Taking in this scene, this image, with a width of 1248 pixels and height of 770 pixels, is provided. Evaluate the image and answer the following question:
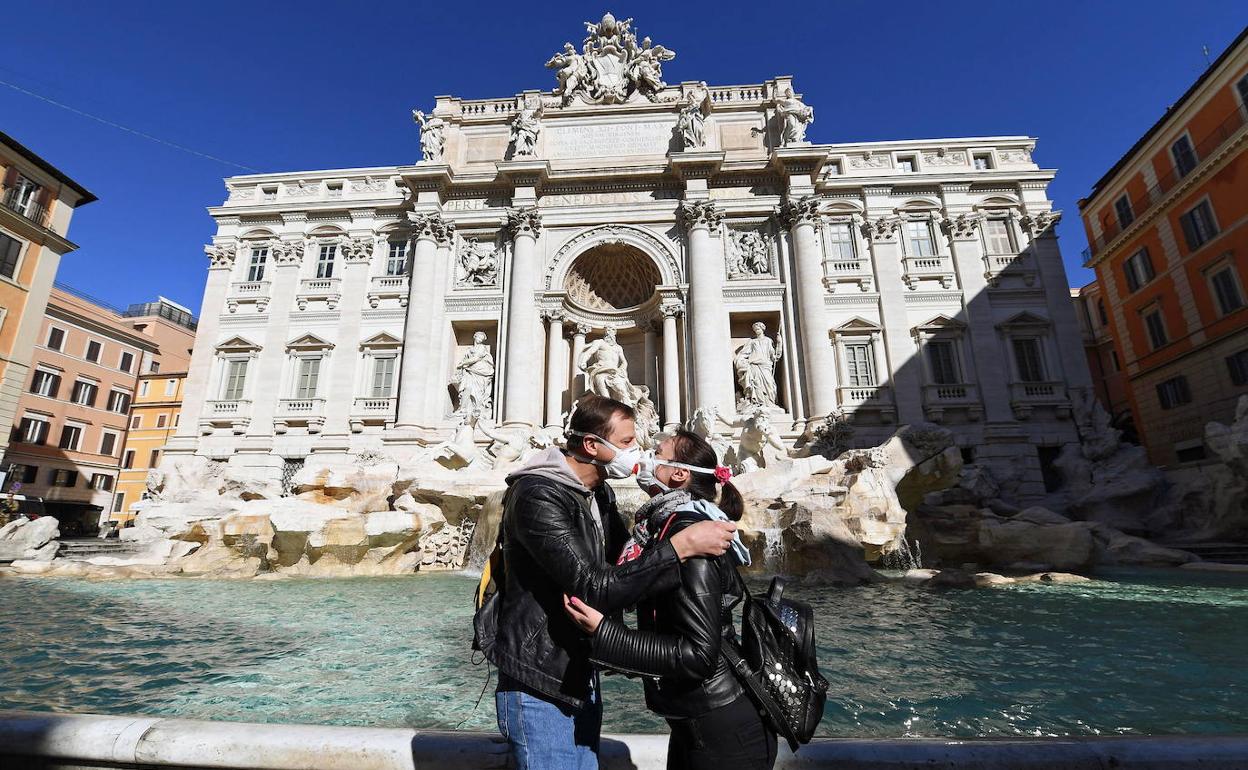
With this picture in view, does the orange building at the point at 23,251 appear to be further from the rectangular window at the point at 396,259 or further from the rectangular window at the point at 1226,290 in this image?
the rectangular window at the point at 1226,290

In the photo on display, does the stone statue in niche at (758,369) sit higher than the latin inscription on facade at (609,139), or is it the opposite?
the latin inscription on facade at (609,139)

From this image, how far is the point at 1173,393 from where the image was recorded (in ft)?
68.4

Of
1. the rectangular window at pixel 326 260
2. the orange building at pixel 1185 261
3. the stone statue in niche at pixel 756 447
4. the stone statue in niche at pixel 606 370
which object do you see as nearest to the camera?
the stone statue in niche at pixel 756 447

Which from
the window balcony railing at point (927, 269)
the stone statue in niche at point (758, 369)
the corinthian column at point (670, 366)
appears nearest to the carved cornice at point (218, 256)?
the corinthian column at point (670, 366)

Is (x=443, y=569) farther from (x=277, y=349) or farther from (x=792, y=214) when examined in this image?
(x=792, y=214)

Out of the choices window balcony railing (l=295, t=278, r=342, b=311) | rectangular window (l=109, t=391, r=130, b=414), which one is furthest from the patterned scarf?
rectangular window (l=109, t=391, r=130, b=414)

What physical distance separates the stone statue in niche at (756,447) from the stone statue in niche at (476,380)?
9.31m

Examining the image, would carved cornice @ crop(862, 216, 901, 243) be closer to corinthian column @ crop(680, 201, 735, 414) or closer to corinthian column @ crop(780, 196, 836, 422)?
corinthian column @ crop(780, 196, 836, 422)

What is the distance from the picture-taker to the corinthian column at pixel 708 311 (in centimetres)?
1848

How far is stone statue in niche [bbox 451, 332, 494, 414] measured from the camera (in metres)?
19.5

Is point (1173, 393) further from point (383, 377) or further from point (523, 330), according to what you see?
point (383, 377)

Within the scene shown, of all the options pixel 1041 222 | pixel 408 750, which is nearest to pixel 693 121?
pixel 1041 222

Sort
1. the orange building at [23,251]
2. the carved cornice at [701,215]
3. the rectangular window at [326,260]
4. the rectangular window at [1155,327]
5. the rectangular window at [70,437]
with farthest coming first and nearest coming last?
the rectangular window at [70,437] < the rectangular window at [326,260] < the rectangular window at [1155,327] < the carved cornice at [701,215] < the orange building at [23,251]

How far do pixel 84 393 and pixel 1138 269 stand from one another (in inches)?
1997
